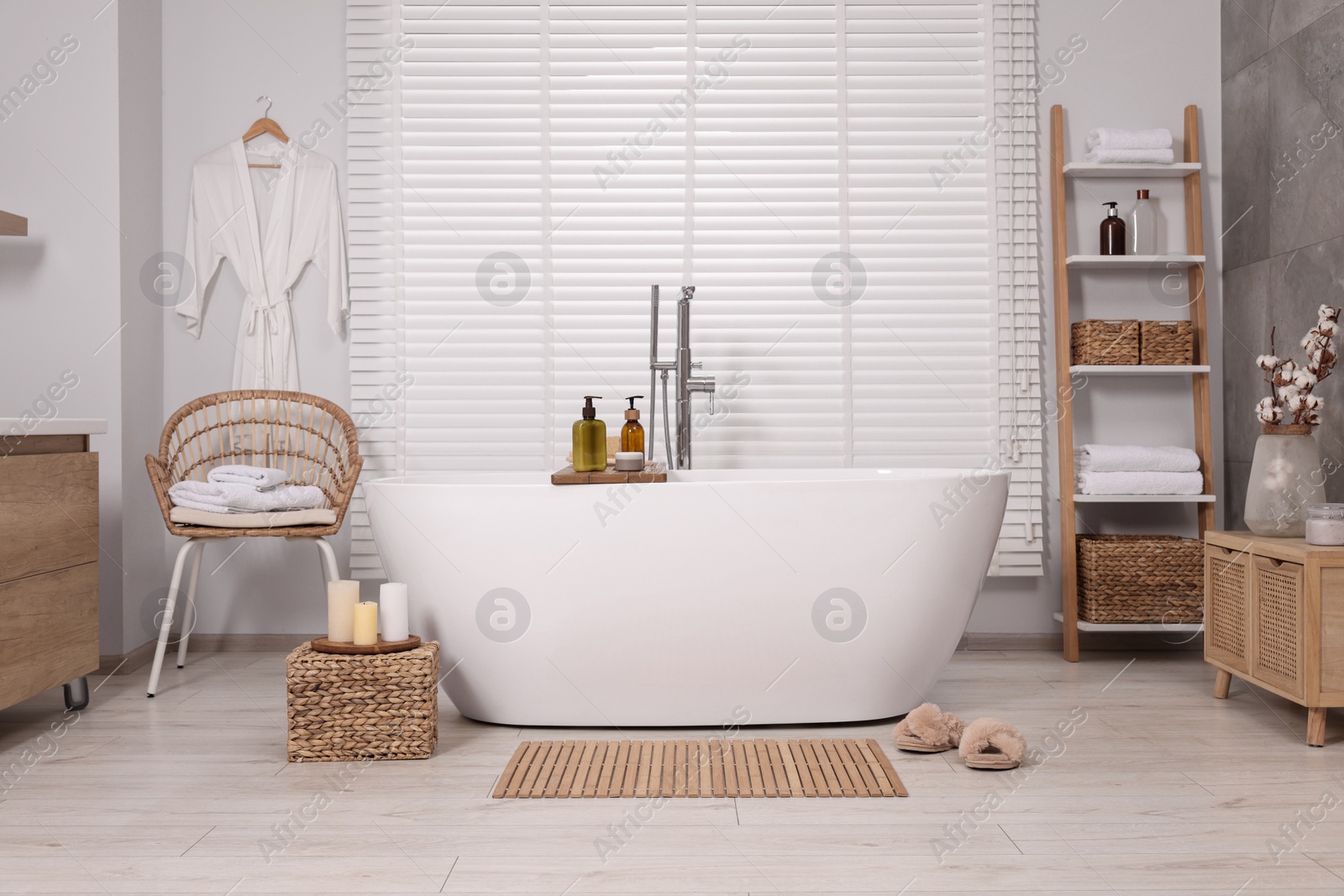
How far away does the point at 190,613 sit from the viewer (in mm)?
3277

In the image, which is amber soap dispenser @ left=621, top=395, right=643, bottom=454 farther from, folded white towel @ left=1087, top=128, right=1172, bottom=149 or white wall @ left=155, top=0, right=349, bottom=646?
folded white towel @ left=1087, top=128, right=1172, bottom=149

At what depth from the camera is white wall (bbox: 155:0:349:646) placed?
3.49 metres

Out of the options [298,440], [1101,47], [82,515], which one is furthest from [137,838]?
[1101,47]

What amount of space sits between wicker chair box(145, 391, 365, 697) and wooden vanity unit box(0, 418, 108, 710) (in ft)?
0.92

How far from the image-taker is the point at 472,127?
11.4ft

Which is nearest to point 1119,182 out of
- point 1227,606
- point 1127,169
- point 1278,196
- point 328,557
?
point 1127,169

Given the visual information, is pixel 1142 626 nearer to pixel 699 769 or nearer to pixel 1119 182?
pixel 1119 182

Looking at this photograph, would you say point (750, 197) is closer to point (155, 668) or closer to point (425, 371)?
point (425, 371)

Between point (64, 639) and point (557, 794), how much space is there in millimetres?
1441

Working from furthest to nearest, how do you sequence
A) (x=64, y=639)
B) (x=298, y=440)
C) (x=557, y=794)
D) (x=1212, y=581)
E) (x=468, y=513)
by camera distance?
(x=298, y=440) → (x=1212, y=581) → (x=64, y=639) → (x=468, y=513) → (x=557, y=794)

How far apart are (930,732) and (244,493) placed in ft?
6.58

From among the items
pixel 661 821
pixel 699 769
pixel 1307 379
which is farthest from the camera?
pixel 1307 379

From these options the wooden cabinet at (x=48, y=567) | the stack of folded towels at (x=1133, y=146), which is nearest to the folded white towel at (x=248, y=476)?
the wooden cabinet at (x=48, y=567)

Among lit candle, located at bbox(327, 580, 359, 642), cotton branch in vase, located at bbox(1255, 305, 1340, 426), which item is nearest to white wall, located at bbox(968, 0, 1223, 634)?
cotton branch in vase, located at bbox(1255, 305, 1340, 426)
